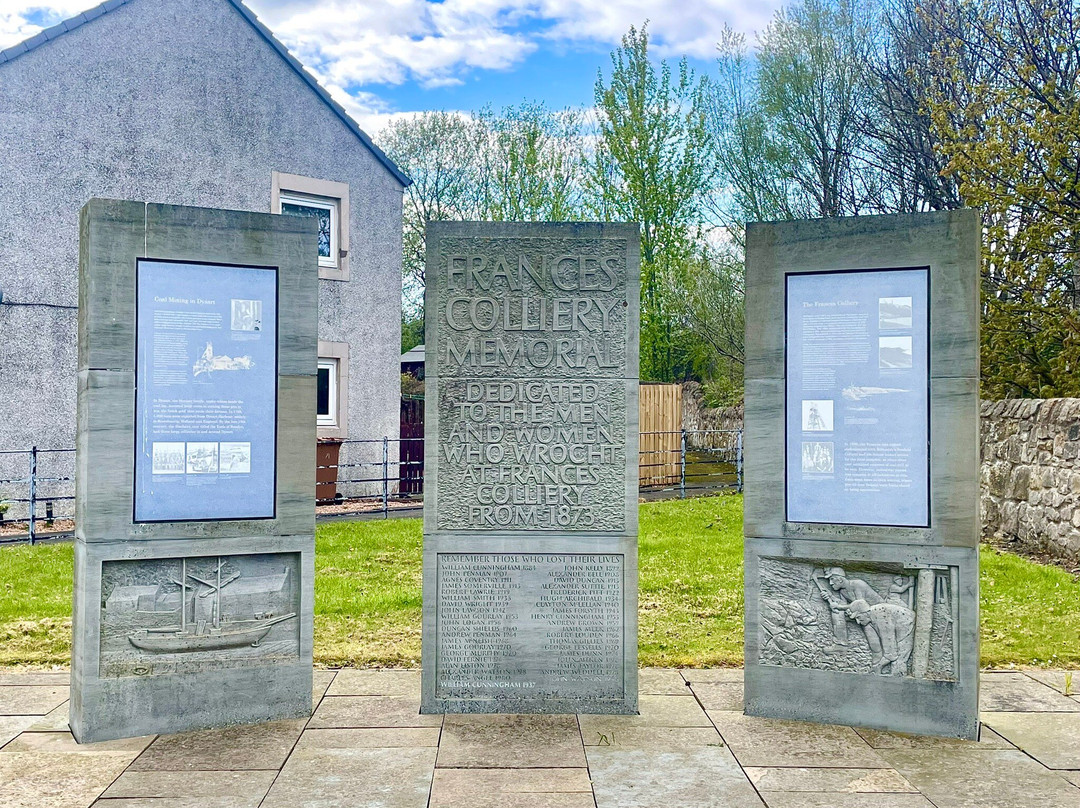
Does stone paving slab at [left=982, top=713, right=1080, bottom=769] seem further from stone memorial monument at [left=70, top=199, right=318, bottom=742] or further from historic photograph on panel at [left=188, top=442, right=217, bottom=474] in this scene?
historic photograph on panel at [left=188, top=442, right=217, bottom=474]

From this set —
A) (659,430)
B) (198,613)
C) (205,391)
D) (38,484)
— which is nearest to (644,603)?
(198,613)

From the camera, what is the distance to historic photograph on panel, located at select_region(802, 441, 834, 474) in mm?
5336

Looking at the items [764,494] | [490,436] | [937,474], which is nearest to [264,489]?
[490,436]

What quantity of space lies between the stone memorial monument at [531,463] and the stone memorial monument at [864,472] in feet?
2.46

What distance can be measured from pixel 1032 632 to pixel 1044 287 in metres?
7.37

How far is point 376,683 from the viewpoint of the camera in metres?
6.02

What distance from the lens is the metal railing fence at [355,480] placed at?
12.4 m

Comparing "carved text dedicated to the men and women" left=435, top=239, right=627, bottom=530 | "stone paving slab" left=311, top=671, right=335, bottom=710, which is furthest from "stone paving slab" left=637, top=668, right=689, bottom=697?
"stone paving slab" left=311, top=671, right=335, bottom=710

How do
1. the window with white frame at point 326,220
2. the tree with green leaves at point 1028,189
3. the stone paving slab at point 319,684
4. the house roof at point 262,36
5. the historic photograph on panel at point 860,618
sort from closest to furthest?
the historic photograph on panel at point 860,618
the stone paving slab at point 319,684
the tree with green leaves at point 1028,189
the house roof at point 262,36
the window with white frame at point 326,220

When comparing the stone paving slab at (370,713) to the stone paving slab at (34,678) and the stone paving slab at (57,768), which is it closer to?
the stone paving slab at (57,768)

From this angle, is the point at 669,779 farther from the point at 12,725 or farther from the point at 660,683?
the point at 12,725

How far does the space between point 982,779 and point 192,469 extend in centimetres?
418

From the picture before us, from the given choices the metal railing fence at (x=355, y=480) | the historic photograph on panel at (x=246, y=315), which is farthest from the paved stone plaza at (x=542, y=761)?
the metal railing fence at (x=355, y=480)

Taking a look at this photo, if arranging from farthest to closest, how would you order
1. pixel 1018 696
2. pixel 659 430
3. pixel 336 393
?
pixel 659 430, pixel 336 393, pixel 1018 696
